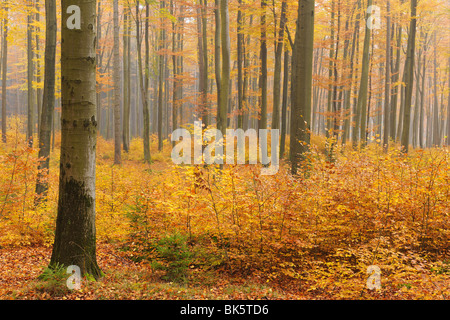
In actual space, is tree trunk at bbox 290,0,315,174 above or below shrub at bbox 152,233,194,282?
above

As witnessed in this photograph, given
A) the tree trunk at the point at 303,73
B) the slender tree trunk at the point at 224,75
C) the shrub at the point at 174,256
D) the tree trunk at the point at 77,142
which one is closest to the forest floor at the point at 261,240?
the shrub at the point at 174,256

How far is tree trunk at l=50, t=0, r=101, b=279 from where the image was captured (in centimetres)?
430

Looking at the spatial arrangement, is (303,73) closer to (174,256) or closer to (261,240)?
(261,240)

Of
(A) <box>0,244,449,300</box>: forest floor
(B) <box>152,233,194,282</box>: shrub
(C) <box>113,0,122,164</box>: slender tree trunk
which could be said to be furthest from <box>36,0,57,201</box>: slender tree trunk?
(C) <box>113,0,122,164</box>: slender tree trunk

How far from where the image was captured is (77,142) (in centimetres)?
434

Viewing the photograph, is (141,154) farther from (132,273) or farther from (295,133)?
(132,273)

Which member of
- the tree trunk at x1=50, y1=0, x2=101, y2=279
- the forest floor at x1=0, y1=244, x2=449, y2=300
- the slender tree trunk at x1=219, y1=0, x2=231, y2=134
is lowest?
the forest floor at x1=0, y1=244, x2=449, y2=300

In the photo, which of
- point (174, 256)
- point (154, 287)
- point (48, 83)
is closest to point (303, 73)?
point (174, 256)

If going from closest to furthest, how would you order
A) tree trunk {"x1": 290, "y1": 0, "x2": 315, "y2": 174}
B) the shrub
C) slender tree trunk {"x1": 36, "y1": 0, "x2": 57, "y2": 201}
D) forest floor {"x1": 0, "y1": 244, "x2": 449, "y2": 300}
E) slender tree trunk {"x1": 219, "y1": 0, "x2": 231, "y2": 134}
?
forest floor {"x1": 0, "y1": 244, "x2": 449, "y2": 300}, the shrub, slender tree trunk {"x1": 36, "y1": 0, "x2": 57, "y2": 201}, tree trunk {"x1": 290, "y1": 0, "x2": 315, "y2": 174}, slender tree trunk {"x1": 219, "y1": 0, "x2": 231, "y2": 134}

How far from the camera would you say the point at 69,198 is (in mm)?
4402

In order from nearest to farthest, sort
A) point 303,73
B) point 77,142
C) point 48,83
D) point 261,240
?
point 77,142 < point 261,240 < point 48,83 < point 303,73

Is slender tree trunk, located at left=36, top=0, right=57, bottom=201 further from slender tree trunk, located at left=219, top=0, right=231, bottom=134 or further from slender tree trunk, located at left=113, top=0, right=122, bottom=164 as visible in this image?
slender tree trunk, located at left=113, top=0, right=122, bottom=164

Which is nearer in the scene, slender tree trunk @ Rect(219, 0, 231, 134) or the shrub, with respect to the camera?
the shrub
